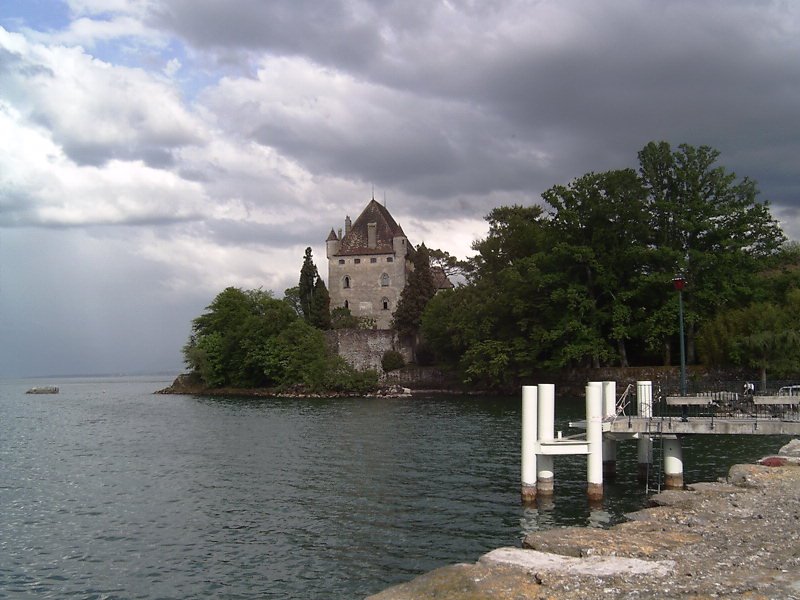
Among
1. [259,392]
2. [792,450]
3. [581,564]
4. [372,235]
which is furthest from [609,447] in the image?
[372,235]

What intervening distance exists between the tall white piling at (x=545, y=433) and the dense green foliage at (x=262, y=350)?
57.0 meters

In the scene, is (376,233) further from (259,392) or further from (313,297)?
(259,392)

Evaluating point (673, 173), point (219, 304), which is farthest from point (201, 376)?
point (673, 173)

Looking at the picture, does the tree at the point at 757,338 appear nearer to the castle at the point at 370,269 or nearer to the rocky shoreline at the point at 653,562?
the rocky shoreline at the point at 653,562

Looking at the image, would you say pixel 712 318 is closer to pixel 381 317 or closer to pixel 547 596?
pixel 381 317

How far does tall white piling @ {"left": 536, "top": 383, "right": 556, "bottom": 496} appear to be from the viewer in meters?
20.5

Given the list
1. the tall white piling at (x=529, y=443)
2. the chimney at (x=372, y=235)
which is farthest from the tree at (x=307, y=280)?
the tall white piling at (x=529, y=443)

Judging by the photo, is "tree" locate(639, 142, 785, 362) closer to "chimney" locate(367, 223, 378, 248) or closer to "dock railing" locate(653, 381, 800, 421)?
"dock railing" locate(653, 381, 800, 421)

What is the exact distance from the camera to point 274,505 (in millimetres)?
21688

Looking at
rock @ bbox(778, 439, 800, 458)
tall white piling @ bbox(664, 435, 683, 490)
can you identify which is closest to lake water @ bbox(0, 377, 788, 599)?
tall white piling @ bbox(664, 435, 683, 490)

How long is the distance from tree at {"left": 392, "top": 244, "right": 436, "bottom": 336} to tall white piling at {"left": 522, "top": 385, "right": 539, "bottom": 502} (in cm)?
6197

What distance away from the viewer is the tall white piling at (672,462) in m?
21.5

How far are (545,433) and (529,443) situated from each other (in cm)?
69

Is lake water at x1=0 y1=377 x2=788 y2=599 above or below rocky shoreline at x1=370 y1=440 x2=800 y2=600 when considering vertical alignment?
below
